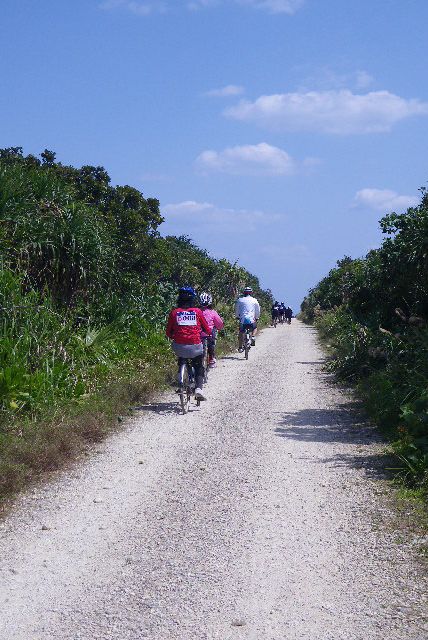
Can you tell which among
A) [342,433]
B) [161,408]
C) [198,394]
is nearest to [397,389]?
[342,433]

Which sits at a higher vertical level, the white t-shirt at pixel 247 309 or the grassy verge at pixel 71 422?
the white t-shirt at pixel 247 309

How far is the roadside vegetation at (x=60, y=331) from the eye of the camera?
29.7 feet

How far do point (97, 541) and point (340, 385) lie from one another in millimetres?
10572

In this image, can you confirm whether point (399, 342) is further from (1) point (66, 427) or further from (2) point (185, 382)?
(1) point (66, 427)

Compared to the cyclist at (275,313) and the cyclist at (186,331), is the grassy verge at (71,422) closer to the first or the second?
the cyclist at (186,331)

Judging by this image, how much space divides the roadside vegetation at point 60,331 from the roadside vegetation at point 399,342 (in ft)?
13.0

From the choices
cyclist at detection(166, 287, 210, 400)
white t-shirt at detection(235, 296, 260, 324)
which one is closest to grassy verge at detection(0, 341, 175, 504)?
cyclist at detection(166, 287, 210, 400)

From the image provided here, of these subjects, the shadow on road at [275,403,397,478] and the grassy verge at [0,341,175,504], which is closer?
the grassy verge at [0,341,175,504]

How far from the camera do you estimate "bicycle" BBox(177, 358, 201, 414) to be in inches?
466

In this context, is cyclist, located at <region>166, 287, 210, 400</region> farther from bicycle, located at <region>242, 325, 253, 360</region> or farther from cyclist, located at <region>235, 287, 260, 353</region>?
bicycle, located at <region>242, 325, 253, 360</region>

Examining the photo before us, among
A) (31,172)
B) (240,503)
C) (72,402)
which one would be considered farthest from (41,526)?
(31,172)

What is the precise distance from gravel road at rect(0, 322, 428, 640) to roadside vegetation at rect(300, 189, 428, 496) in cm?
50

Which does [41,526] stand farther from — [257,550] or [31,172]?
[31,172]

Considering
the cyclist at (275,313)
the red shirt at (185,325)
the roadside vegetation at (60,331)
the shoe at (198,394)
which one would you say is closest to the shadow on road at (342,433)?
the shoe at (198,394)
